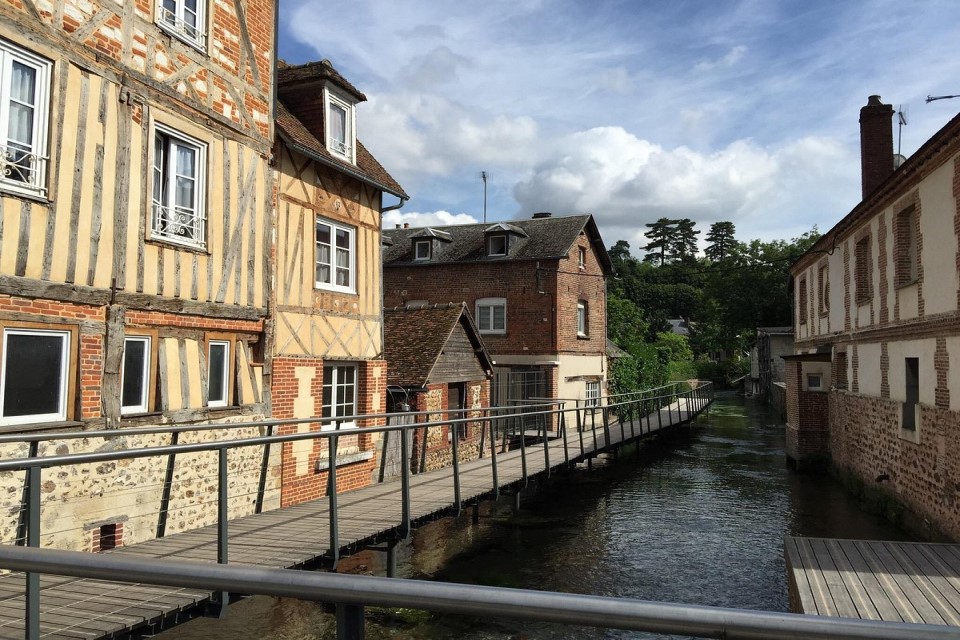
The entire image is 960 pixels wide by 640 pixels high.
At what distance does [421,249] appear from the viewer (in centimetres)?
2862

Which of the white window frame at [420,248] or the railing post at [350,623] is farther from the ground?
the white window frame at [420,248]

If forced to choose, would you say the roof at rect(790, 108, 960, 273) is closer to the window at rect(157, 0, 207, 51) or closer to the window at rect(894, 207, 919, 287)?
the window at rect(894, 207, 919, 287)

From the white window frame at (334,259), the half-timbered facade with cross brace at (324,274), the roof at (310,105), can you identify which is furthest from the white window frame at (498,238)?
the white window frame at (334,259)

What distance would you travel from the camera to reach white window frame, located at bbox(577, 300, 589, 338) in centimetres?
2769

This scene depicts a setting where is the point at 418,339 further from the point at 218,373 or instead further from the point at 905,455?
the point at 905,455

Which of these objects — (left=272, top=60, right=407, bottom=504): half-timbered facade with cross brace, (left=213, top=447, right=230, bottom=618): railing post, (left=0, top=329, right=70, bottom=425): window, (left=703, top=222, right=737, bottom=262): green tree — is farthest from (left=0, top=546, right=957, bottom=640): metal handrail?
(left=703, top=222, right=737, bottom=262): green tree

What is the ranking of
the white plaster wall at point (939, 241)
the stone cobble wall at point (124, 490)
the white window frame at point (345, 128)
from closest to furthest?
the stone cobble wall at point (124, 490)
the white plaster wall at point (939, 241)
the white window frame at point (345, 128)

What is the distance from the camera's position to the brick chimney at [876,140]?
1947cm

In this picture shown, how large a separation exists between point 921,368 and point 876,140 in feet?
34.1

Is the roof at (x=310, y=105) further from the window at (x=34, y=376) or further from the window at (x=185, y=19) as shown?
the window at (x=34, y=376)

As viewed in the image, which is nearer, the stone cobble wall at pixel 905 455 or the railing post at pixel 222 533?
the railing post at pixel 222 533

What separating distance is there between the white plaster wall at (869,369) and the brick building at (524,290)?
10229 mm

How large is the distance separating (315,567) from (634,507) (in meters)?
9.95

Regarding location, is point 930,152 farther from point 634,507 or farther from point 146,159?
point 146,159
